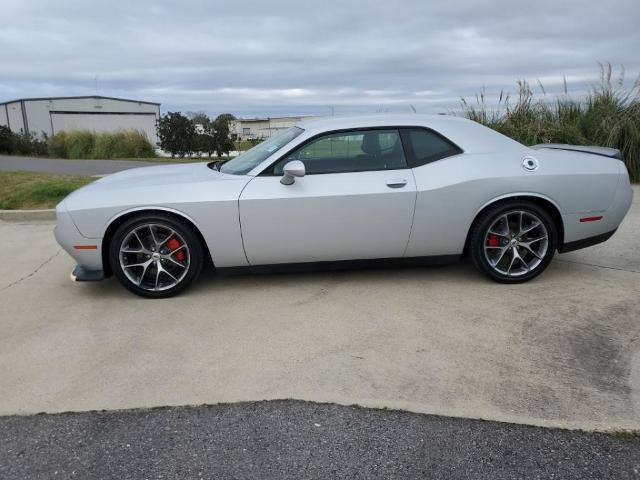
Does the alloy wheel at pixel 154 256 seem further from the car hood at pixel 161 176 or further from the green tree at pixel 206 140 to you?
the green tree at pixel 206 140

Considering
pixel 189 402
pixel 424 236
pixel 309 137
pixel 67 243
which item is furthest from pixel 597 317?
pixel 67 243

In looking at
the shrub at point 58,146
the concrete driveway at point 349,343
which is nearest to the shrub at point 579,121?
the concrete driveway at point 349,343

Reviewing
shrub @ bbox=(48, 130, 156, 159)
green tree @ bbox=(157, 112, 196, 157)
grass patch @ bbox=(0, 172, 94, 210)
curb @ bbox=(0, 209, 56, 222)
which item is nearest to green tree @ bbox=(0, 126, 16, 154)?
shrub @ bbox=(48, 130, 156, 159)

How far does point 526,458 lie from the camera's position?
241cm

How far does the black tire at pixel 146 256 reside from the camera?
4.25m

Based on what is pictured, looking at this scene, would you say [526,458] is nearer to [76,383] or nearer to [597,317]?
[597,317]

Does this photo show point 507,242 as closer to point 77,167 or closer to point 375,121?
point 375,121

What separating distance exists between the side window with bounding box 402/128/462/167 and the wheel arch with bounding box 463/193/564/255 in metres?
0.51

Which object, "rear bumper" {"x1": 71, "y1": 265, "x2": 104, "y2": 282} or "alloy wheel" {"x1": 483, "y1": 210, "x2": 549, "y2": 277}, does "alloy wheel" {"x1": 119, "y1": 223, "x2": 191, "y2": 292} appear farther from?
"alloy wheel" {"x1": 483, "y1": 210, "x2": 549, "y2": 277}

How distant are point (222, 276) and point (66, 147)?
2411 centimetres

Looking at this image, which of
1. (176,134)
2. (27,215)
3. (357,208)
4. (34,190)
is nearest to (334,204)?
(357,208)

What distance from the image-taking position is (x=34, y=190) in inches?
342

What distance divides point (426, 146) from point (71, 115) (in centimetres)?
4560

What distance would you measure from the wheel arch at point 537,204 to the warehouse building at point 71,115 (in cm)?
4041
